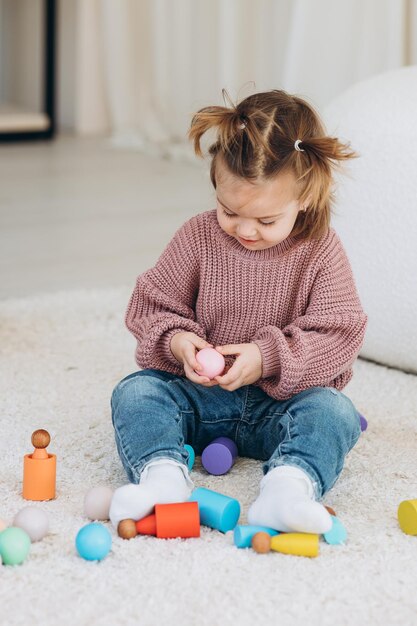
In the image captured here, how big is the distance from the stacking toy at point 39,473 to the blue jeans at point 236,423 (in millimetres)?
86

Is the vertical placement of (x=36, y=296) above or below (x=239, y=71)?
below

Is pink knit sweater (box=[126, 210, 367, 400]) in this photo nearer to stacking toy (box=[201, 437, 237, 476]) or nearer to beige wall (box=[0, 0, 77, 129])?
stacking toy (box=[201, 437, 237, 476])

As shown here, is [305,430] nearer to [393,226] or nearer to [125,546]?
[125,546]

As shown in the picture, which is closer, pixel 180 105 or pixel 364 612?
pixel 364 612

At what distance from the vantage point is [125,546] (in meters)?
0.95

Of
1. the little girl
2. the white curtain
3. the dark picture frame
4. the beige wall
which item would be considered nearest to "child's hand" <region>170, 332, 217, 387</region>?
the little girl

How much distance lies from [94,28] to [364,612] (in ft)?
11.3

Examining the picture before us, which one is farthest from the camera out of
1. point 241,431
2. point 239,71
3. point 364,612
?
point 239,71

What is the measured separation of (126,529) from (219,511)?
0.31 feet

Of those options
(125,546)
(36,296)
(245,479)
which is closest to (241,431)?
(245,479)

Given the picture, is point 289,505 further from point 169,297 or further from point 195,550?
point 169,297

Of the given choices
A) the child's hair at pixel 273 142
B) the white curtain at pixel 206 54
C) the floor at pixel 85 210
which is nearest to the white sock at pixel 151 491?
the child's hair at pixel 273 142

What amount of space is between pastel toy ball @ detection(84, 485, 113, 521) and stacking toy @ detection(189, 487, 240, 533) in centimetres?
9

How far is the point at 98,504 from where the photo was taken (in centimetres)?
100
